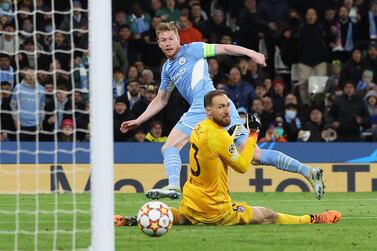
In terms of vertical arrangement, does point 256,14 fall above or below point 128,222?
above

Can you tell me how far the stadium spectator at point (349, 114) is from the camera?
19641 millimetres

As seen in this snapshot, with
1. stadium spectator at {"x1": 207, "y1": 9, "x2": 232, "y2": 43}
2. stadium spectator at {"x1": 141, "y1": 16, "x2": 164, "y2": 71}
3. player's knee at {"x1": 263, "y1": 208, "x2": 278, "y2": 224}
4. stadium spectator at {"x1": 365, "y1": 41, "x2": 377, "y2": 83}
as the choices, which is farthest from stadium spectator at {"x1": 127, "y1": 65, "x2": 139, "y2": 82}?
player's knee at {"x1": 263, "y1": 208, "x2": 278, "y2": 224}

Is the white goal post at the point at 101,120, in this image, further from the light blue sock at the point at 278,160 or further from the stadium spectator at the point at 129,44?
the stadium spectator at the point at 129,44

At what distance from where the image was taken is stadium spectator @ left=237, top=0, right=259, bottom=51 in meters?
21.1

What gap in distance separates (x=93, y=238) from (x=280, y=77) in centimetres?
1405

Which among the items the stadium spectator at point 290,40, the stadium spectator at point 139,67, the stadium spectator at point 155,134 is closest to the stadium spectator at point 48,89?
the stadium spectator at point 155,134

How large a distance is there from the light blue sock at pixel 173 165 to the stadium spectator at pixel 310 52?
930 cm

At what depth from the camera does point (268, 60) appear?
70.9ft

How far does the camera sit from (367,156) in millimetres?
18109

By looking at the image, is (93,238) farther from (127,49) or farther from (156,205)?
(127,49)

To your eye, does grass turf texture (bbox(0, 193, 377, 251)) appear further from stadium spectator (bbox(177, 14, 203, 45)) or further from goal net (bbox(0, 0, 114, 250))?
stadium spectator (bbox(177, 14, 203, 45))

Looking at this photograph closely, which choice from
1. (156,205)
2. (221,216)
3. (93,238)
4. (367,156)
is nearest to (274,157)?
(221,216)

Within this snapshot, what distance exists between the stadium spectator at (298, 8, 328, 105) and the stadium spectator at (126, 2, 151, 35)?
3.06m

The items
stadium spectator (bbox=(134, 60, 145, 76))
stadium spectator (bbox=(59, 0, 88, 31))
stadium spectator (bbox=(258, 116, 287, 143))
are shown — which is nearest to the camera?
stadium spectator (bbox=(59, 0, 88, 31))
